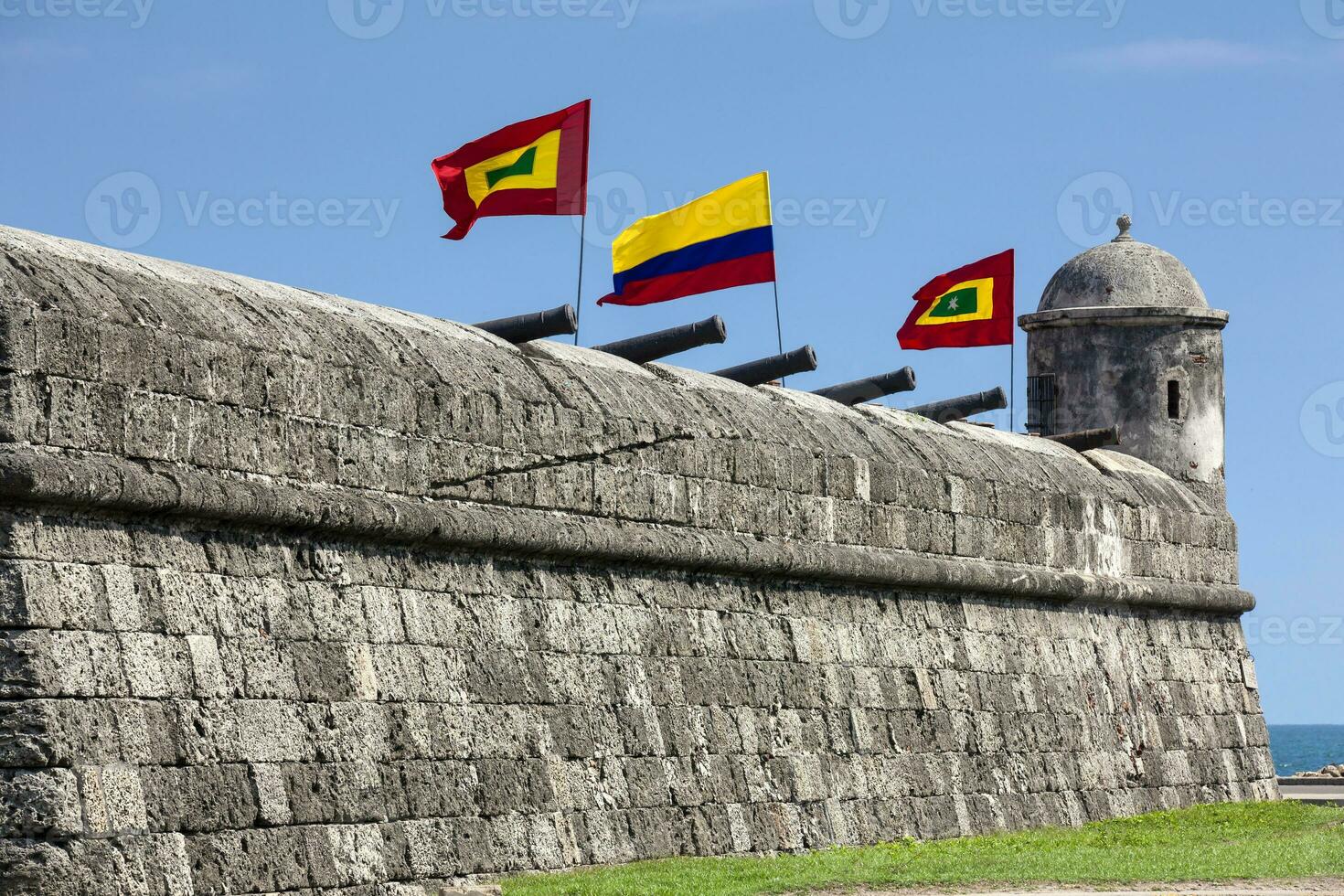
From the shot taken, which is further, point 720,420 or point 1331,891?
point 720,420

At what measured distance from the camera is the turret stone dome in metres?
17.5

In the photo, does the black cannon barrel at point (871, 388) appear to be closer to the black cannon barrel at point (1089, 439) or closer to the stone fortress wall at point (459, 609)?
the stone fortress wall at point (459, 609)

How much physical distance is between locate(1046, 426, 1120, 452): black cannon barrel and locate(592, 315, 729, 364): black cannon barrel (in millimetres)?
5612

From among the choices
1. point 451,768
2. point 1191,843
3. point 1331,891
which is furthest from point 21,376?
point 1191,843

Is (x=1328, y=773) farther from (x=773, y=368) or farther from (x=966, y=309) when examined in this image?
(x=773, y=368)

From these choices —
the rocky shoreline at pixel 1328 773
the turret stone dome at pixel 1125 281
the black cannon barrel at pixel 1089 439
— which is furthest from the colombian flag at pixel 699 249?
the rocky shoreline at pixel 1328 773

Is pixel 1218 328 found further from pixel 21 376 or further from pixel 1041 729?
pixel 21 376

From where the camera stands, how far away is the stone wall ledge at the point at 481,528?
769 centimetres

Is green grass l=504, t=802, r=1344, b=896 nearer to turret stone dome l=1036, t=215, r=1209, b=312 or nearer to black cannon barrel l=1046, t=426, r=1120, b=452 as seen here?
black cannon barrel l=1046, t=426, r=1120, b=452

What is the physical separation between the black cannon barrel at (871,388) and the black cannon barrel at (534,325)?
316cm

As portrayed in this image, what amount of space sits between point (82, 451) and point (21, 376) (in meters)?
0.39

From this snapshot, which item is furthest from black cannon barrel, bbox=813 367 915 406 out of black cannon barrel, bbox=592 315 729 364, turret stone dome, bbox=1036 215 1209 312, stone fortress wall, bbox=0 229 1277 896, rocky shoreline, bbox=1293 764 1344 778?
rocky shoreline, bbox=1293 764 1344 778

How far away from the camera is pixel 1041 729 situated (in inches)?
539

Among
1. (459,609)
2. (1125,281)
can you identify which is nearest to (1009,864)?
(459,609)
